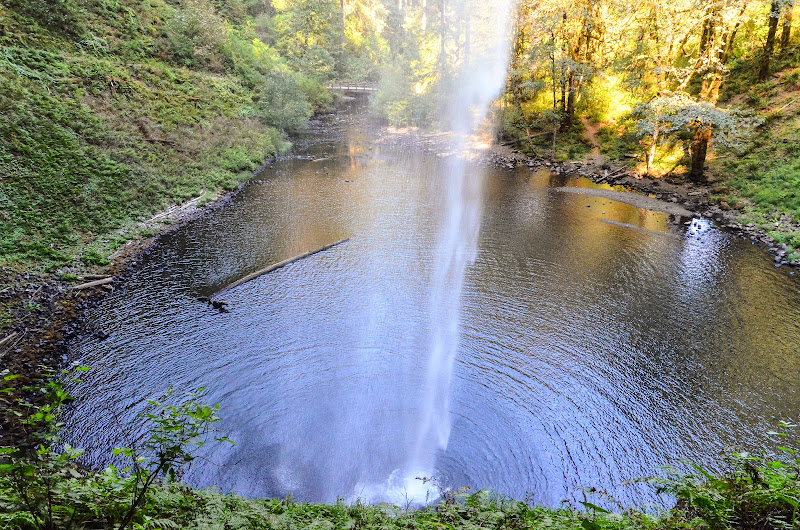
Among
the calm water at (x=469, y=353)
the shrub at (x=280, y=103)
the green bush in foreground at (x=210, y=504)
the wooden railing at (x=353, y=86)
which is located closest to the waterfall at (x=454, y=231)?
the calm water at (x=469, y=353)

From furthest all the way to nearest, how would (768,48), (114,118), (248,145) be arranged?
1. (248,145)
2. (768,48)
3. (114,118)

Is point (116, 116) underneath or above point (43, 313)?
above

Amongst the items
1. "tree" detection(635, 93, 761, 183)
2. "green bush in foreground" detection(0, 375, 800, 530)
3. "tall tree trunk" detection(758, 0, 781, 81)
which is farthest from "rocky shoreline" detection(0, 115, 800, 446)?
"tall tree trunk" detection(758, 0, 781, 81)

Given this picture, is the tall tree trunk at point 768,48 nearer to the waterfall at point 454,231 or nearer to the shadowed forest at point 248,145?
the shadowed forest at point 248,145

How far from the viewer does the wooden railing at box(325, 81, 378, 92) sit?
183 ft

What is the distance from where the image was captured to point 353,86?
57750mm

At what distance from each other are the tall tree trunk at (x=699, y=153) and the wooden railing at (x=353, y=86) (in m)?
40.2

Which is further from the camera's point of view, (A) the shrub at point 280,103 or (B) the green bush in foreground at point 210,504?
(A) the shrub at point 280,103

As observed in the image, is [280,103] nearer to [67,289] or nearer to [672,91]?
[67,289]

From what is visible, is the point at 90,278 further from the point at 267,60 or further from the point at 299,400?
the point at 267,60

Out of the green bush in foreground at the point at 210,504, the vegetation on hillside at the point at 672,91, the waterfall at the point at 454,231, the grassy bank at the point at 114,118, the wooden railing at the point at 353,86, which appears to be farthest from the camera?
the wooden railing at the point at 353,86

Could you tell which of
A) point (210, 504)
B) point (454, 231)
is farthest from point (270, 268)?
point (210, 504)

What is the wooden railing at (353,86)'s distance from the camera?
55.7 metres

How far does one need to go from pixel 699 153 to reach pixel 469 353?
19492 mm
